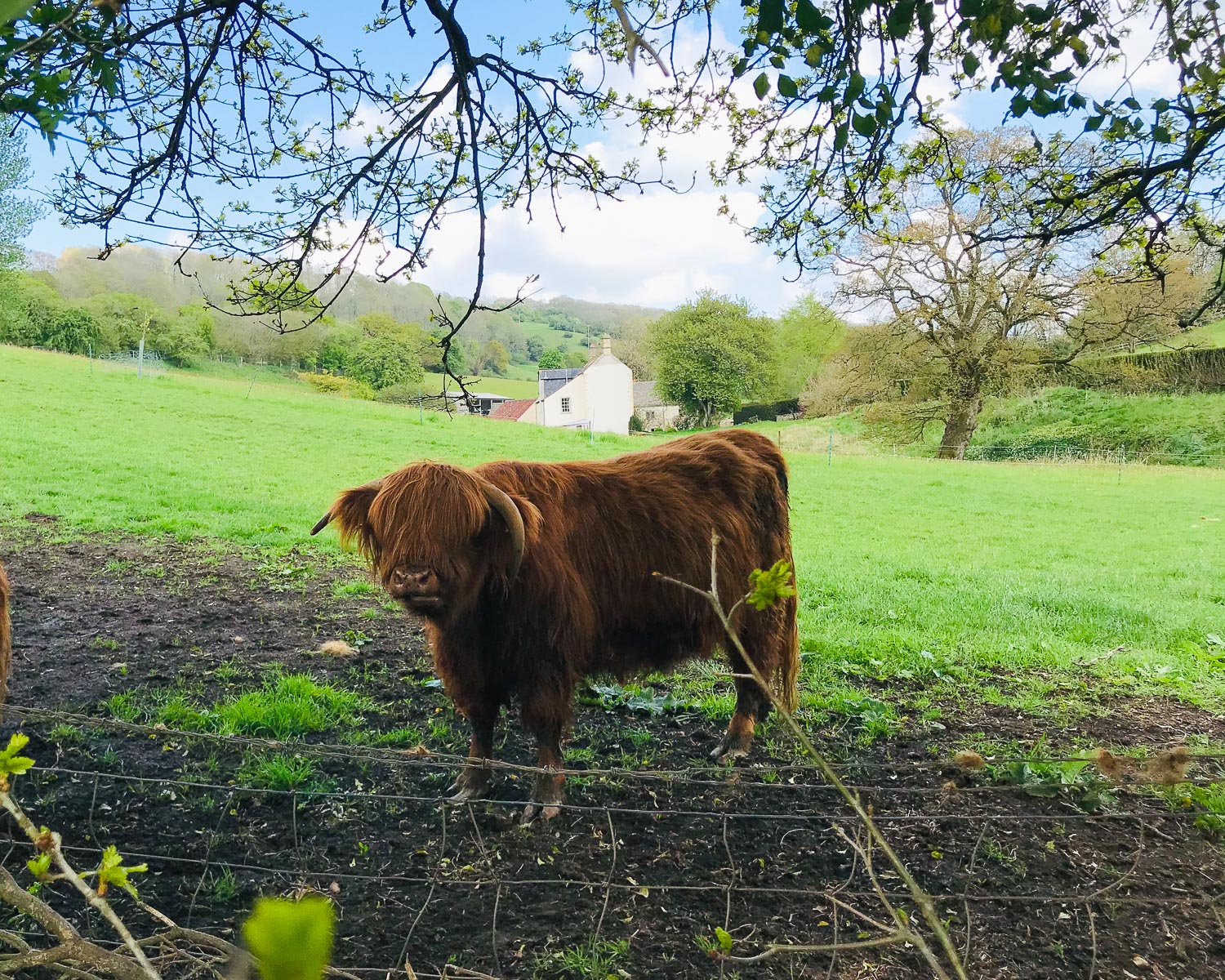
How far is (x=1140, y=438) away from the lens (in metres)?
32.2

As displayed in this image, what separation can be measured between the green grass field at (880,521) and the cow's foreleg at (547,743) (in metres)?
1.98

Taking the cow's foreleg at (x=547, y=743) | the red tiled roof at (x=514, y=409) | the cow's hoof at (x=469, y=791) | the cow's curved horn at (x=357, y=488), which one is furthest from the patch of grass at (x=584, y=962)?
the red tiled roof at (x=514, y=409)

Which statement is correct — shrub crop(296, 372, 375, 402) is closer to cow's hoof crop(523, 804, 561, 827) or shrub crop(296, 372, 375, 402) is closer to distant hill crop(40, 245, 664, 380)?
distant hill crop(40, 245, 664, 380)

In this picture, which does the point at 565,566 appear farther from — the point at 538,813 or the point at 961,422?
the point at 961,422

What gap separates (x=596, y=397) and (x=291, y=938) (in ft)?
184

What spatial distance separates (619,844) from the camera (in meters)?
3.35

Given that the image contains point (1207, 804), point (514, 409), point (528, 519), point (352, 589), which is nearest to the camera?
point (1207, 804)

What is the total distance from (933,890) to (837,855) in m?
0.40

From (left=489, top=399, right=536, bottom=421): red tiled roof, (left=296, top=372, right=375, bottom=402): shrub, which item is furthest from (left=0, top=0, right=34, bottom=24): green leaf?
(left=489, top=399, right=536, bottom=421): red tiled roof

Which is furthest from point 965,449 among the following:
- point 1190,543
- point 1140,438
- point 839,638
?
point 839,638

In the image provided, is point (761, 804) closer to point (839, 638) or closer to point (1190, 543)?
point (839, 638)

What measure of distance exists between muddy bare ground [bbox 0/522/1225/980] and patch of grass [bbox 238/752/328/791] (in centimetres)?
2

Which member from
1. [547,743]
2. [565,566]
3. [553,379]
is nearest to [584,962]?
[547,743]

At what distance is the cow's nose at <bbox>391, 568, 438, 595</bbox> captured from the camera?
3100mm
